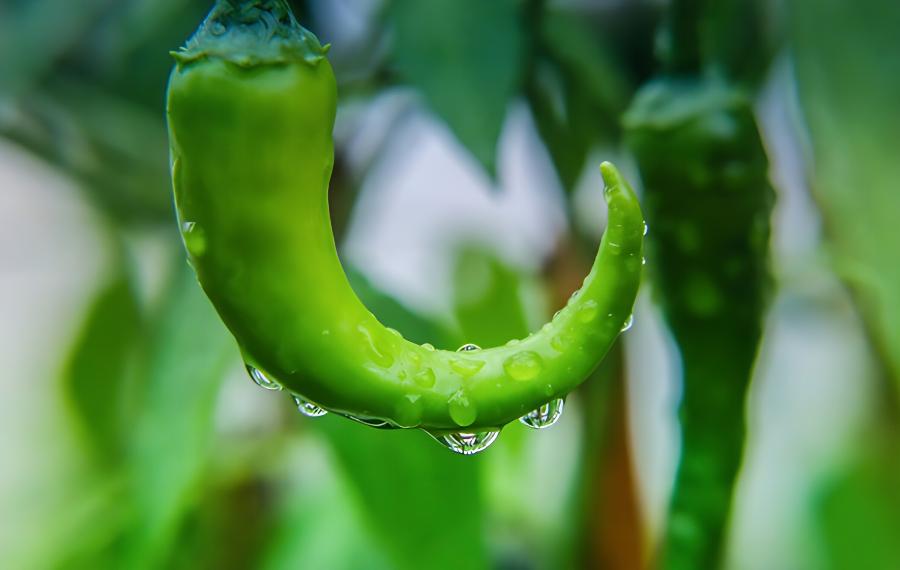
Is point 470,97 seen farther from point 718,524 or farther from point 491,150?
point 718,524

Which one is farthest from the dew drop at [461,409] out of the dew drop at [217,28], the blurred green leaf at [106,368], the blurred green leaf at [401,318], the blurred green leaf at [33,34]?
the blurred green leaf at [106,368]

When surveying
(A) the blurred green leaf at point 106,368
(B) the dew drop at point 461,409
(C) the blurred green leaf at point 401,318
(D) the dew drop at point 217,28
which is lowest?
(A) the blurred green leaf at point 106,368

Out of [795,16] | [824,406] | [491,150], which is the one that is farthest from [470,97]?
[824,406]

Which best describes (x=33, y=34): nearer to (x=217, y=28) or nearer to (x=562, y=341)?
(x=217, y=28)

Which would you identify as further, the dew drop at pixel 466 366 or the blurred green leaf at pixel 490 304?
the blurred green leaf at pixel 490 304

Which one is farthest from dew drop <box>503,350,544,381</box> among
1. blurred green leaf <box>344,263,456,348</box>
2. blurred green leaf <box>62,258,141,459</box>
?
blurred green leaf <box>62,258,141,459</box>

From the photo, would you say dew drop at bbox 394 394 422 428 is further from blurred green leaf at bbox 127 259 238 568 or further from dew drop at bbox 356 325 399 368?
blurred green leaf at bbox 127 259 238 568

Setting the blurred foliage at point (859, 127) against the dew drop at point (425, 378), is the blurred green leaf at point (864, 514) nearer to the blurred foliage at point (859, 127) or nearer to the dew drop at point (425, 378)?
the blurred foliage at point (859, 127)
